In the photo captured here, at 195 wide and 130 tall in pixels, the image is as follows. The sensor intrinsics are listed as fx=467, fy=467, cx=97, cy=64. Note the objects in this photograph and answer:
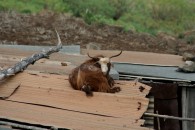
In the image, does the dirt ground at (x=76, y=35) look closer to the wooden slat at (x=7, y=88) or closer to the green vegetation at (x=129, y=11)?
the green vegetation at (x=129, y=11)

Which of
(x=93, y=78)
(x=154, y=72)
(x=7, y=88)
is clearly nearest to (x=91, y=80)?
(x=93, y=78)

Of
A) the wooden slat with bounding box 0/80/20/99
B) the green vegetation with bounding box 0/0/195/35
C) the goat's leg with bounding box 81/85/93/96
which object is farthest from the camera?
the green vegetation with bounding box 0/0/195/35

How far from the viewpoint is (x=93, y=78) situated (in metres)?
6.75

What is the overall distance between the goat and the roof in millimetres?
106

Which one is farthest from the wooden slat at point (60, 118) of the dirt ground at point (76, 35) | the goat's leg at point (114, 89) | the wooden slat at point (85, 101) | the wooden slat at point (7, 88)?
the dirt ground at point (76, 35)

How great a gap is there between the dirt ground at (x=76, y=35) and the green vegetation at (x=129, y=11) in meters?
0.77

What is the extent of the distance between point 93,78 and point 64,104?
61 cm

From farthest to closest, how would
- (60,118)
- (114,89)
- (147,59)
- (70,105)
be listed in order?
(147,59) → (114,89) → (70,105) → (60,118)

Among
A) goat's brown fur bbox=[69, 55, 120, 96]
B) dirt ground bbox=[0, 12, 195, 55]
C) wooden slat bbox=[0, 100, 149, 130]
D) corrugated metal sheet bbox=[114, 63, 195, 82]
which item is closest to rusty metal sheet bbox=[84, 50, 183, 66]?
corrugated metal sheet bbox=[114, 63, 195, 82]

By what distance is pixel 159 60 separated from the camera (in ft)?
32.9

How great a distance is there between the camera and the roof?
602cm

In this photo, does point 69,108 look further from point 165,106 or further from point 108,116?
point 165,106

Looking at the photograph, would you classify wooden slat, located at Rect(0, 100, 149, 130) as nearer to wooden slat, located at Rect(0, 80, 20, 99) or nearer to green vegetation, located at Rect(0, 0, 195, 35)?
wooden slat, located at Rect(0, 80, 20, 99)

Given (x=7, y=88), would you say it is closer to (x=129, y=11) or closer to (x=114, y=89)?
(x=114, y=89)
